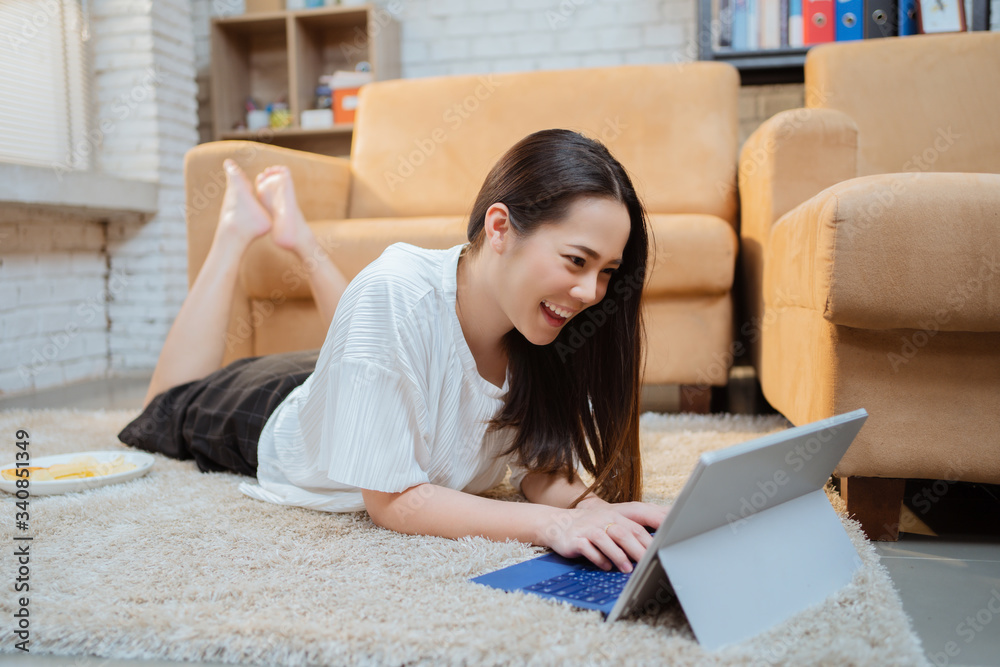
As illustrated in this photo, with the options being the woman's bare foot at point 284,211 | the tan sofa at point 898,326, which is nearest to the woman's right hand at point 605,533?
the tan sofa at point 898,326

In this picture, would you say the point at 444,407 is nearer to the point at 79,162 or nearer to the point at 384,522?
the point at 384,522

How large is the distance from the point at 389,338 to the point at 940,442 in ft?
2.50

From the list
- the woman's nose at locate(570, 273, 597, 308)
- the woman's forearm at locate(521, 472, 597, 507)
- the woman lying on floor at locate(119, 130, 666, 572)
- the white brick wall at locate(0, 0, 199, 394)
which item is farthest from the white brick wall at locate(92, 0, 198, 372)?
the woman's nose at locate(570, 273, 597, 308)

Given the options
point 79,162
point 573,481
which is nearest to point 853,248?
point 573,481

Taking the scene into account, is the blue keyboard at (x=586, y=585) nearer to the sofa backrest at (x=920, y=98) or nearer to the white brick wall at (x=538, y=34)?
the sofa backrest at (x=920, y=98)

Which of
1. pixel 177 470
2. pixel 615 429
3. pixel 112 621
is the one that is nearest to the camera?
pixel 112 621

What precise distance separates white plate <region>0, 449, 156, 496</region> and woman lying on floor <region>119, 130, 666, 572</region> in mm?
228

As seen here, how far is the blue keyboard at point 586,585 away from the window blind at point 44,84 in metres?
2.65

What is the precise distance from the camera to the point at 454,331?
1043mm

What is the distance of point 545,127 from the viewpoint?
92.9 inches

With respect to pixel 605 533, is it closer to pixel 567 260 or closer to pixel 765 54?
pixel 567 260

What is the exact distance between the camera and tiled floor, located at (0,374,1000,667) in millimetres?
755

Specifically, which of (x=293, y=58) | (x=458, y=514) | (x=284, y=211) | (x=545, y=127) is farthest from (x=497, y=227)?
(x=293, y=58)

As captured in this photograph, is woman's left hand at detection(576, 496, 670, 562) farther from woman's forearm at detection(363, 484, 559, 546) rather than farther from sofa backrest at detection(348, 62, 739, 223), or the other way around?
sofa backrest at detection(348, 62, 739, 223)
